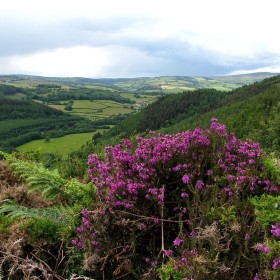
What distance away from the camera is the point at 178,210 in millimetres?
3701

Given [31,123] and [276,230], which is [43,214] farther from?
[31,123]

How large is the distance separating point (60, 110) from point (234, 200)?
197 m

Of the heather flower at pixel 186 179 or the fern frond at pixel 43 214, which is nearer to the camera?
the heather flower at pixel 186 179

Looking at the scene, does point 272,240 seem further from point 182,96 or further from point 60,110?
point 60,110

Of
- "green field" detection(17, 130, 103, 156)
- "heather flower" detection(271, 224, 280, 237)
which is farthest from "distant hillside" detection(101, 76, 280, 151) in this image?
"heather flower" detection(271, 224, 280, 237)

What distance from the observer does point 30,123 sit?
169 metres

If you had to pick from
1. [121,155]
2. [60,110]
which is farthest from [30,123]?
[121,155]

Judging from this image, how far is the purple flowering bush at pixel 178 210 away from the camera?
300 centimetres

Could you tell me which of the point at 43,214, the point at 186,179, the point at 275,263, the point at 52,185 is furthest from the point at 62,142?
the point at 275,263

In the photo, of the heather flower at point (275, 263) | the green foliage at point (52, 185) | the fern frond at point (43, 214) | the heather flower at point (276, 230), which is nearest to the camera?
the heather flower at point (275, 263)

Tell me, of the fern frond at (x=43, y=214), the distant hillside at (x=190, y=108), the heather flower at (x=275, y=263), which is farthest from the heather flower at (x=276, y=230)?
A: the distant hillside at (x=190, y=108)

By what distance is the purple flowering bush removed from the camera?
9.84 feet

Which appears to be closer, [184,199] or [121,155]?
[184,199]

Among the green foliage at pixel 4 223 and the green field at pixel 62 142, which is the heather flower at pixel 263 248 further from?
the green field at pixel 62 142
